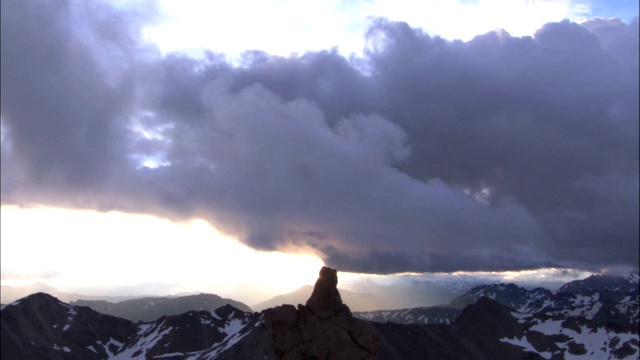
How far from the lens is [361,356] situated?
52.4 meters

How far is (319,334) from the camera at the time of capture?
2087 inches

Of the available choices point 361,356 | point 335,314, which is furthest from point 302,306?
point 361,356

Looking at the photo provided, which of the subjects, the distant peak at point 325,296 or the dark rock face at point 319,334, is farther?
the distant peak at point 325,296

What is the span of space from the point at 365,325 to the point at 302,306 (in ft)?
17.4

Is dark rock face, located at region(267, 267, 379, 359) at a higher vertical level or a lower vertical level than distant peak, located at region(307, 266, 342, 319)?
lower

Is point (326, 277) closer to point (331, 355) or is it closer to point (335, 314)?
point (335, 314)

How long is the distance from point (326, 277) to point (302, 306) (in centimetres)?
541

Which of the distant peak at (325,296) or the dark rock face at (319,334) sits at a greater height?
the distant peak at (325,296)

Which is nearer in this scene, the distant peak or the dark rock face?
the dark rock face

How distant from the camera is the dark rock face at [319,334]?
171 ft

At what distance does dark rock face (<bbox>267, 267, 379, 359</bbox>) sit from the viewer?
A: 171 feet

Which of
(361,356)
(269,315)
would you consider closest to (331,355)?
(361,356)

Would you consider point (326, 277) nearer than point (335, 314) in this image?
No

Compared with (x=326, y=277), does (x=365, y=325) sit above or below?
below
